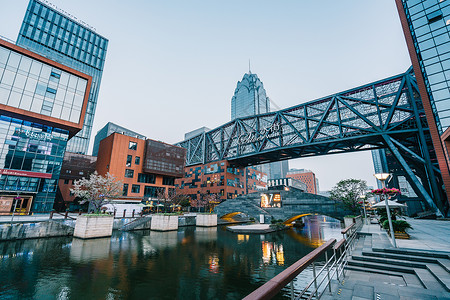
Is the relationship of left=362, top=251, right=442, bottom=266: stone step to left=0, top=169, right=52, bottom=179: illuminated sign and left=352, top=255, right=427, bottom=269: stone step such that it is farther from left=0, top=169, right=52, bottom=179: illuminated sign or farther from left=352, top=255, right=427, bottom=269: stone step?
left=0, top=169, right=52, bottom=179: illuminated sign

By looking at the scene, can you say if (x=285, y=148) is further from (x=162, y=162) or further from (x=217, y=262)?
(x=217, y=262)

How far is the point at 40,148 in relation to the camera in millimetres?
39125

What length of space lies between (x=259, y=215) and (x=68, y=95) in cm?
4720

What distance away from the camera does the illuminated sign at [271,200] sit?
4167 centimetres

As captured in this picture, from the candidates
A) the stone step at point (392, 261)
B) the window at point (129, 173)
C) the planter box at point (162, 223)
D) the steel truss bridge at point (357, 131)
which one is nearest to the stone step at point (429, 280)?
the stone step at point (392, 261)

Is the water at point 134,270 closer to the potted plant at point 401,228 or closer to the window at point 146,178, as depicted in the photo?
the potted plant at point 401,228

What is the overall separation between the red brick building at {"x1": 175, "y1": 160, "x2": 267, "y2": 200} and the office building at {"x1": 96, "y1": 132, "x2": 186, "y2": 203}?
394 inches

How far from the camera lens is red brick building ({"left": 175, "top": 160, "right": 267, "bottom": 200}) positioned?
74125 mm

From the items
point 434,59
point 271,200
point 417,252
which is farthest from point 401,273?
point 434,59

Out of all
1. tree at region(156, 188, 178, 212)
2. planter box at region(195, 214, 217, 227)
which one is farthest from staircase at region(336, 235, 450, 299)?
tree at region(156, 188, 178, 212)

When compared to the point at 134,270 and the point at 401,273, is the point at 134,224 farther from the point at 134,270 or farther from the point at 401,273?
the point at 401,273

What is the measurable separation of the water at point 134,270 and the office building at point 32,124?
22157 millimetres

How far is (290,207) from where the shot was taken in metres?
39.8

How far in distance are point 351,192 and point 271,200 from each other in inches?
579
